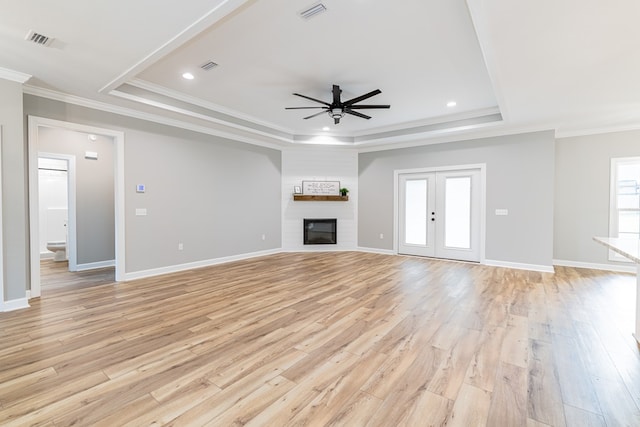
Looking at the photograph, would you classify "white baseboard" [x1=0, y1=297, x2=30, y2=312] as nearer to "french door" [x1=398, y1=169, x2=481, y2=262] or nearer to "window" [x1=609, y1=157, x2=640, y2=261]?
"french door" [x1=398, y1=169, x2=481, y2=262]

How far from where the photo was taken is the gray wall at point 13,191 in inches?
127

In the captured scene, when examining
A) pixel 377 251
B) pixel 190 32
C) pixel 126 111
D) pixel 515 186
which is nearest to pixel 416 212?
pixel 377 251

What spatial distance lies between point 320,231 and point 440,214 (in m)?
3.05

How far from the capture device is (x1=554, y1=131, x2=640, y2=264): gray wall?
5344 millimetres

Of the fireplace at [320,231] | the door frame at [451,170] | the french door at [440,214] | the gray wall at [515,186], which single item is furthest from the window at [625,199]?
the fireplace at [320,231]

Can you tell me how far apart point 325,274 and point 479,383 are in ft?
10.5

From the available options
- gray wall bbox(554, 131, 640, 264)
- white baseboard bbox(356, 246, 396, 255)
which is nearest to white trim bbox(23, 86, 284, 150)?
white baseboard bbox(356, 246, 396, 255)

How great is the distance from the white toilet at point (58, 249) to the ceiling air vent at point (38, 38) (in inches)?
202

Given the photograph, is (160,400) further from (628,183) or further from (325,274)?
(628,183)

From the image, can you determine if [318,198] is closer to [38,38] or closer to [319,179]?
[319,179]

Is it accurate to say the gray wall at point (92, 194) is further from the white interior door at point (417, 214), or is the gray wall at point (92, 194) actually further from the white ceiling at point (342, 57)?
the white interior door at point (417, 214)

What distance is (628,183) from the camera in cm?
526

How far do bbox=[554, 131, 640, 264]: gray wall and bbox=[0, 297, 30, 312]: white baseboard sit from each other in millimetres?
8949

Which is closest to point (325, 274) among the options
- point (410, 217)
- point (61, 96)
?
point (410, 217)
